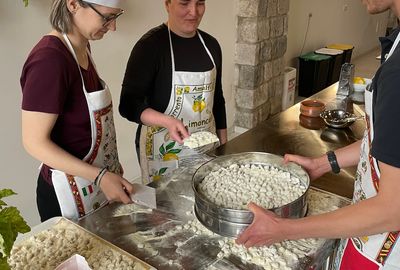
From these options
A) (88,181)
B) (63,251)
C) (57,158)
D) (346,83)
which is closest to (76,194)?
(88,181)

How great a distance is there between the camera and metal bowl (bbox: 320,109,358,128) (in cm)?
201

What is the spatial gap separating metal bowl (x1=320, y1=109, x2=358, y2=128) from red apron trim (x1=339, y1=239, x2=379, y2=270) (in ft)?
3.23

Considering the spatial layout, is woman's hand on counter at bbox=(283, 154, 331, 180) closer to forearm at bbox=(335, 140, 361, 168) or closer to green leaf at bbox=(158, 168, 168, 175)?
forearm at bbox=(335, 140, 361, 168)

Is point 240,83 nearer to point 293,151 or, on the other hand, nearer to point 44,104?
point 293,151

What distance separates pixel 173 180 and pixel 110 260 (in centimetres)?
47

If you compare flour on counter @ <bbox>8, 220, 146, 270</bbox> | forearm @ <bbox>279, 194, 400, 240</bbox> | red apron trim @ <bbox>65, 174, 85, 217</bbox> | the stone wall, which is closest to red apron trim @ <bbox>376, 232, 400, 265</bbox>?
forearm @ <bbox>279, 194, 400, 240</bbox>

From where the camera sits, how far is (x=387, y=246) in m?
1.03

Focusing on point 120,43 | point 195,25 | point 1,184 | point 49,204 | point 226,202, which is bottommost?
point 1,184

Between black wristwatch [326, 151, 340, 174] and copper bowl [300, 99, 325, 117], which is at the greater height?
black wristwatch [326, 151, 340, 174]

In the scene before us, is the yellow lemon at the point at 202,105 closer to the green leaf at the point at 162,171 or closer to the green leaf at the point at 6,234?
the green leaf at the point at 162,171

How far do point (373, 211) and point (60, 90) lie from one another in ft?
3.13

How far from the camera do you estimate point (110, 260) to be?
1056 millimetres

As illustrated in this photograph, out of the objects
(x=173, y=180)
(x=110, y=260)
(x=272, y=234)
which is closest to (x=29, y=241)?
(x=110, y=260)

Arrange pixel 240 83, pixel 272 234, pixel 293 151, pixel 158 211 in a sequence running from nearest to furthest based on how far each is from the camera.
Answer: pixel 272 234 → pixel 158 211 → pixel 293 151 → pixel 240 83
